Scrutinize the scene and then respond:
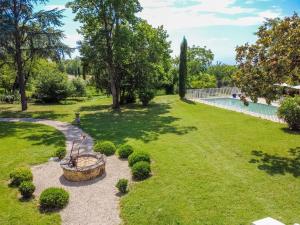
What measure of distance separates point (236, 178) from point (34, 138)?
37.7 ft

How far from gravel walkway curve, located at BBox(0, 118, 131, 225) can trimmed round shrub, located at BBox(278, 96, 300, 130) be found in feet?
34.2

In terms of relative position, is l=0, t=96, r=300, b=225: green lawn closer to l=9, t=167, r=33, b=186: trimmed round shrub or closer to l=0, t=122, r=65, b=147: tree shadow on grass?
l=0, t=122, r=65, b=147: tree shadow on grass

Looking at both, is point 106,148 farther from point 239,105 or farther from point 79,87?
point 79,87

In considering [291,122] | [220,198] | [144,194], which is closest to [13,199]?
[144,194]

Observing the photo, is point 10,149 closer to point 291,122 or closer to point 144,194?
point 144,194

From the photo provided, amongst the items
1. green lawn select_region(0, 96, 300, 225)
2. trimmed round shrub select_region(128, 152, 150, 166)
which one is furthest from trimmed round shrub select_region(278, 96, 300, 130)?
trimmed round shrub select_region(128, 152, 150, 166)

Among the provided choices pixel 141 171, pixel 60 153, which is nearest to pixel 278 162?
pixel 141 171

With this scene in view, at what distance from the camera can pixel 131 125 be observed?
1961cm

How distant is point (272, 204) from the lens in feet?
27.7

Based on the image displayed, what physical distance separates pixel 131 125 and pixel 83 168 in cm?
899

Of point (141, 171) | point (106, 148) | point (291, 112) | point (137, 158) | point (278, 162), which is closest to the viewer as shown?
point (141, 171)

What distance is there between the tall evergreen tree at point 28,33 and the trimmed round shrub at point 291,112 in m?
19.3

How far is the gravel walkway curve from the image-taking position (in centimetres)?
814

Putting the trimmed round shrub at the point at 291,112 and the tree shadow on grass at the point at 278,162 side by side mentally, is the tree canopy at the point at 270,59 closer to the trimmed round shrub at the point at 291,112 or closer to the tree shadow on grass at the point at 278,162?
the tree shadow on grass at the point at 278,162
